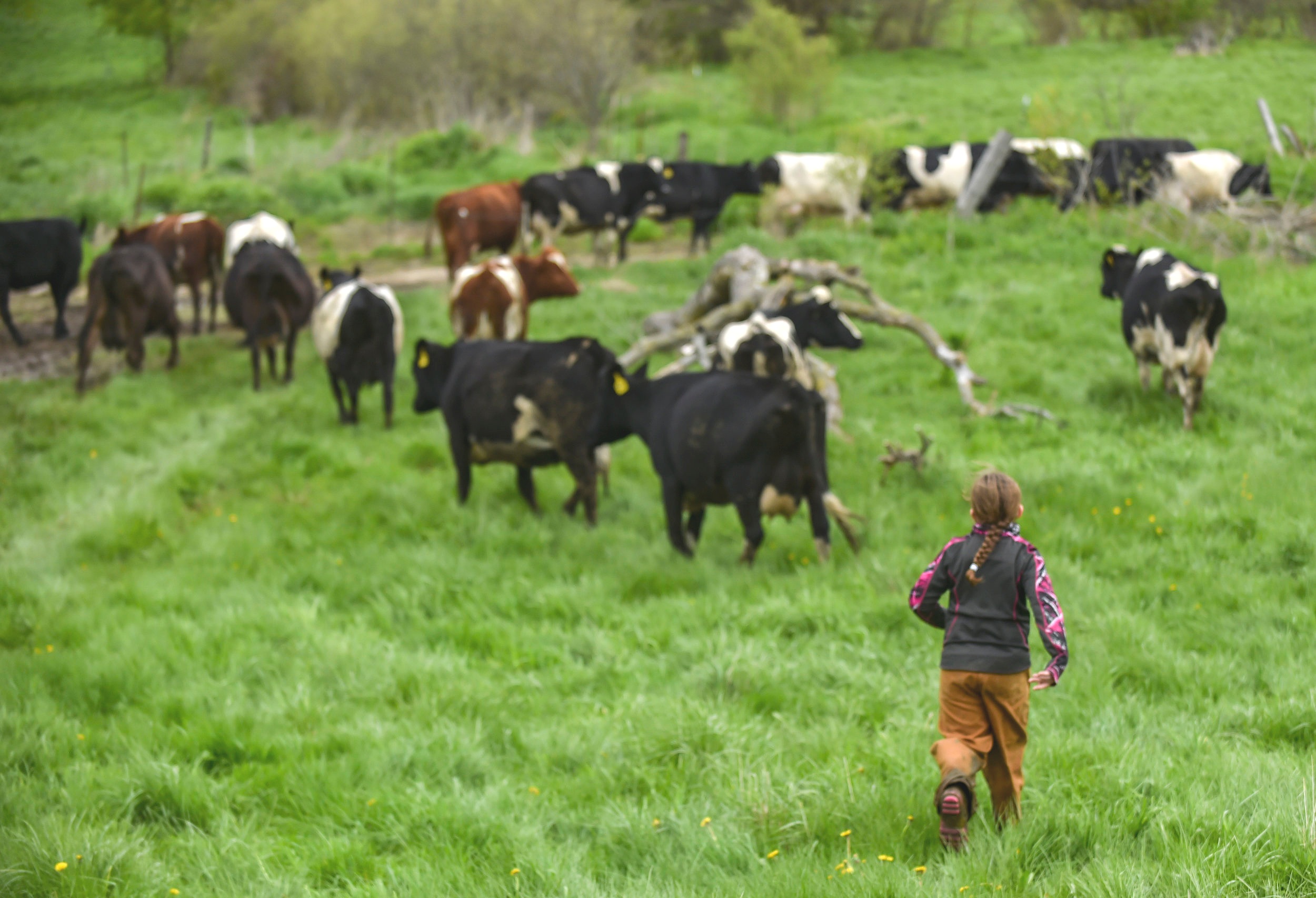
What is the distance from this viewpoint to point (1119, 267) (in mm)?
12016

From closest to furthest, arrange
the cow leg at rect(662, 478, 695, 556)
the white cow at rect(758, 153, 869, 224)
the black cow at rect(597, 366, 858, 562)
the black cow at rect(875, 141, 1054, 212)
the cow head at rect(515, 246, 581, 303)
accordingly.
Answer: the black cow at rect(597, 366, 858, 562) → the cow leg at rect(662, 478, 695, 556) → the cow head at rect(515, 246, 581, 303) → the white cow at rect(758, 153, 869, 224) → the black cow at rect(875, 141, 1054, 212)

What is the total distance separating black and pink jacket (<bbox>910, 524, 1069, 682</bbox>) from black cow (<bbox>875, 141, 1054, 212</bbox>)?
17.9 metres

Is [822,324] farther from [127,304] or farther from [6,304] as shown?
[6,304]

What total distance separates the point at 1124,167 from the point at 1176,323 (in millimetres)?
11089

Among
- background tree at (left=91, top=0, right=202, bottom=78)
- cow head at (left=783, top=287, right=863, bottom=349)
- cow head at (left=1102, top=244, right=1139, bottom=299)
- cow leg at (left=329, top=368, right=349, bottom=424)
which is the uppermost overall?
background tree at (left=91, top=0, right=202, bottom=78)

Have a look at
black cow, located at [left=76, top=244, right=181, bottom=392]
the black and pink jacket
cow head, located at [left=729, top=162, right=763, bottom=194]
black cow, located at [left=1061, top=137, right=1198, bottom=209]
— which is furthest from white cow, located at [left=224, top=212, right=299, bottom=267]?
the black and pink jacket

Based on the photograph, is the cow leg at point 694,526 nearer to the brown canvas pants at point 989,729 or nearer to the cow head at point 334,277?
the brown canvas pants at point 989,729

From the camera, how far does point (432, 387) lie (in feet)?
33.5

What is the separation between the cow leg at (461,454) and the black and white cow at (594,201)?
9.46 meters

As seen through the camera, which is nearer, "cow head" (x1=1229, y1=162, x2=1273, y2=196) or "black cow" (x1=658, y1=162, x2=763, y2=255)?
"cow head" (x1=1229, y1=162, x2=1273, y2=196)

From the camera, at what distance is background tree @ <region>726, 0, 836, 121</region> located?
3027 cm

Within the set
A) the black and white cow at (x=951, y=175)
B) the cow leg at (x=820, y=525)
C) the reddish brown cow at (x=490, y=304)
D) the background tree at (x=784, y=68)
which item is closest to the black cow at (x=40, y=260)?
the reddish brown cow at (x=490, y=304)

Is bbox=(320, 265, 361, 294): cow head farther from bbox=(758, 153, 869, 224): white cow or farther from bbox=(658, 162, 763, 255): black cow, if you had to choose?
bbox=(758, 153, 869, 224): white cow

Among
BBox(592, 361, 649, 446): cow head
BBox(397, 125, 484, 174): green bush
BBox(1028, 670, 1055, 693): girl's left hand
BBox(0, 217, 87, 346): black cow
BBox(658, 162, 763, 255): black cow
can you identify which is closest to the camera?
BBox(1028, 670, 1055, 693): girl's left hand
